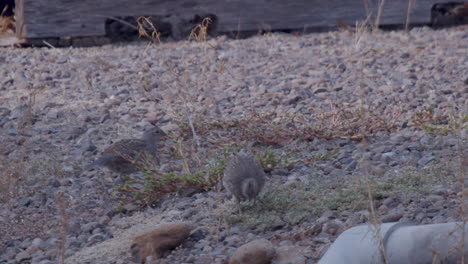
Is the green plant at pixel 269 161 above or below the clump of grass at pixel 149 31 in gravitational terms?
below

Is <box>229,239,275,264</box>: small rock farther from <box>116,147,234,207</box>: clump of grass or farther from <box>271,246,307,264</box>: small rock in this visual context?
<box>116,147,234,207</box>: clump of grass

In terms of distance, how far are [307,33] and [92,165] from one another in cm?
569

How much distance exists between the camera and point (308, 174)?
4.60 m

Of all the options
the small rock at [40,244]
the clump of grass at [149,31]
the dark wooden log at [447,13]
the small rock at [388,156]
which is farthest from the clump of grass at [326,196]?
the dark wooden log at [447,13]

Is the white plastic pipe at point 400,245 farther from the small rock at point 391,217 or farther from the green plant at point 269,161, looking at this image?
the green plant at point 269,161

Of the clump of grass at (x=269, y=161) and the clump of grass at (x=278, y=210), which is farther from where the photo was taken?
the clump of grass at (x=269, y=161)

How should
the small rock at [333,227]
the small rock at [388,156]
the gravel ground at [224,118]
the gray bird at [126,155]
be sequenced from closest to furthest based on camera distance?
the small rock at [333,227] → the gravel ground at [224,118] → the small rock at [388,156] → the gray bird at [126,155]

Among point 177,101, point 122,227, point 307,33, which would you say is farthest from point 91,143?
point 307,33

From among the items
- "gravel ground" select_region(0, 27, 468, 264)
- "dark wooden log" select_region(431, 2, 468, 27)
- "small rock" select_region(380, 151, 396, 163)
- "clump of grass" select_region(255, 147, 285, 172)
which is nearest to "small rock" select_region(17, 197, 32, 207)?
"gravel ground" select_region(0, 27, 468, 264)

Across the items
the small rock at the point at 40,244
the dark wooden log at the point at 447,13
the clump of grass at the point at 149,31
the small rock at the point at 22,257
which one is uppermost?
the dark wooden log at the point at 447,13

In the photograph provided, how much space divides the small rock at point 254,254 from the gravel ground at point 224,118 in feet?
0.45

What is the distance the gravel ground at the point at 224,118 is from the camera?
382 cm

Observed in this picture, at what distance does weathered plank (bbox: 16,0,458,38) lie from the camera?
32.5 feet

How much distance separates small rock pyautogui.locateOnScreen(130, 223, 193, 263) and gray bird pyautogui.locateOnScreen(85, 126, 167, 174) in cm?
118
